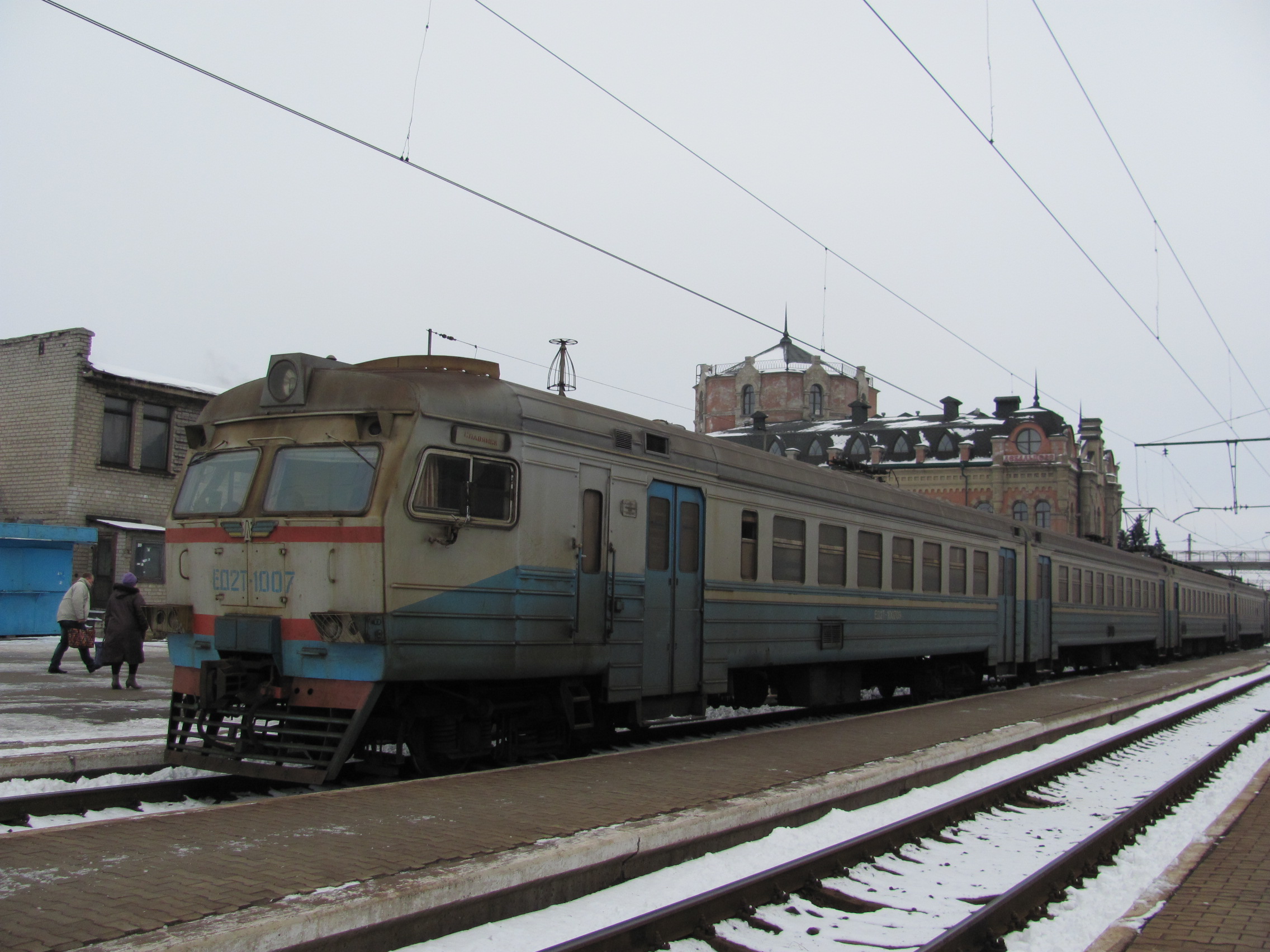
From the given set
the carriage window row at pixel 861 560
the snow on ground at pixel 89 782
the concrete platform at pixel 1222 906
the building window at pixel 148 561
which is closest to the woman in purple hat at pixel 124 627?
the snow on ground at pixel 89 782

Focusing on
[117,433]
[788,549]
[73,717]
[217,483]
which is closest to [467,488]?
[217,483]

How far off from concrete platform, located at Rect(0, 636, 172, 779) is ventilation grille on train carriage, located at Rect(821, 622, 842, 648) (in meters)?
7.36

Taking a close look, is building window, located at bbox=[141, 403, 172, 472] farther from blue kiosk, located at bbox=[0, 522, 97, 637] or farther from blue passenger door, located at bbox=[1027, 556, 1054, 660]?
blue passenger door, located at bbox=[1027, 556, 1054, 660]

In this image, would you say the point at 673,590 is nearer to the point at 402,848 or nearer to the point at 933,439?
the point at 402,848

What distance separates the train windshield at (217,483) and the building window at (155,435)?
60.1ft

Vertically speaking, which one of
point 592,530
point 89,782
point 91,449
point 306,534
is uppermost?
point 91,449

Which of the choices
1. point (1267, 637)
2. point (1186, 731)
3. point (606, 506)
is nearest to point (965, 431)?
point (1267, 637)

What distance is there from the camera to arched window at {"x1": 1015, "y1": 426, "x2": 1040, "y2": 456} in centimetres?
6894

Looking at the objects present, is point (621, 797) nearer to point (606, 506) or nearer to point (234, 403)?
point (606, 506)

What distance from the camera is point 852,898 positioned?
19.6 ft

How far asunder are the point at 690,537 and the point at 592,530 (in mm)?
1647

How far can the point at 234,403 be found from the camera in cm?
891

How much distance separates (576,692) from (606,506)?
164 cm

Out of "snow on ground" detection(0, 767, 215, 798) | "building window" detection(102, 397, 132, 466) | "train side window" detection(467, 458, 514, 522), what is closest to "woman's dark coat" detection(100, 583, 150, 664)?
"snow on ground" detection(0, 767, 215, 798)
